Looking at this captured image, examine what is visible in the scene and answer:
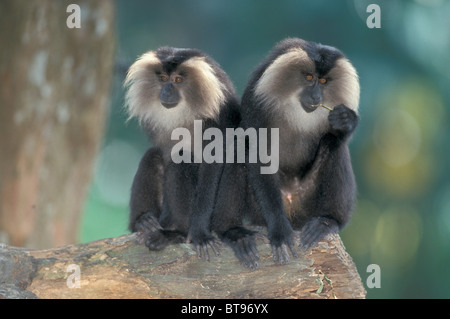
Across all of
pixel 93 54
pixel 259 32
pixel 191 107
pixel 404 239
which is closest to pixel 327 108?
pixel 191 107

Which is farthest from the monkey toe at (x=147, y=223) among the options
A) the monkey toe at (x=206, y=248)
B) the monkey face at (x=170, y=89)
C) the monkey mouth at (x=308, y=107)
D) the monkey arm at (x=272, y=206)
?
the monkey mouth at (x=308, y=107)

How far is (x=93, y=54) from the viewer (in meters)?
9.26

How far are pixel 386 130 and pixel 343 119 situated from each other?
28.9 feet

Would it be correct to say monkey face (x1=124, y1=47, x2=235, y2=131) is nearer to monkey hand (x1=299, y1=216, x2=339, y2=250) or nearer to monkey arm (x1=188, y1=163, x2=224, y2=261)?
monkey arm (x1=188, y1=163, x2=224, y2=261)

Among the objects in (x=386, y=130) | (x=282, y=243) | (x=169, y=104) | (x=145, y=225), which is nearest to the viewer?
(x=282, y=243)

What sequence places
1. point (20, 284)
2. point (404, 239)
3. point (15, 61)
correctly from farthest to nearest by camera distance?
point (404, 239)
point (15, 61)
point (20, 284)

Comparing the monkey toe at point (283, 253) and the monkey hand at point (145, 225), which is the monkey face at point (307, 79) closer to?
the monkey toe at point (283, 253)

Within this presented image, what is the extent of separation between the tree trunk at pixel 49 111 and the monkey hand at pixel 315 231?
14.7 feet

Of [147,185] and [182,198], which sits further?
[147,185]

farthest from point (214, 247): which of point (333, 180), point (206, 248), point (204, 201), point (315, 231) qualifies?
point (333, 180)

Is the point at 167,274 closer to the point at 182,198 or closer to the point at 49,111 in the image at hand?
the point at 182,198

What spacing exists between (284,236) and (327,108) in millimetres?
1482

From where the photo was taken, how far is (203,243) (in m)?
5.88

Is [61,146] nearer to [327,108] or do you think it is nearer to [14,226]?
[14,226]
